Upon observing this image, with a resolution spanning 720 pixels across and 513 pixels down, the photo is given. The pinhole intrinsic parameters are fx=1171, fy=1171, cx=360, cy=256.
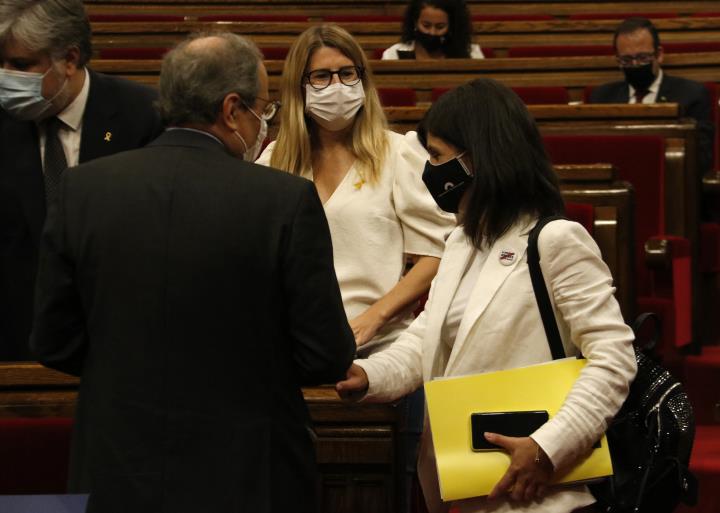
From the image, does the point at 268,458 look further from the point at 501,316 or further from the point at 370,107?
the point at 370,107

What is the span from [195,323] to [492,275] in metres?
0.28

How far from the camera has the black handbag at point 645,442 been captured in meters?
0.98

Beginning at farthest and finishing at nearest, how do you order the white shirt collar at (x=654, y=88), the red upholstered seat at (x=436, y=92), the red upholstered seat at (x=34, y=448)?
1. the white shirt collar at (x=654, y=88)
2. the red upholstered seat at (x=436, y=92)
3. the red upholstered seat at (x=34, y=448)

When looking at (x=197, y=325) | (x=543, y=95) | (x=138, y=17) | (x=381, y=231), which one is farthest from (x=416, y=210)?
(x=138, y=17)

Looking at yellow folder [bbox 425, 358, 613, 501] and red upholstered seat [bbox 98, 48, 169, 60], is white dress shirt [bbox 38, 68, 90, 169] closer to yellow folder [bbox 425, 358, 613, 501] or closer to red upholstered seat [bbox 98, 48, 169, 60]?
yellow folder [bbox 425, 358, 613, 501]

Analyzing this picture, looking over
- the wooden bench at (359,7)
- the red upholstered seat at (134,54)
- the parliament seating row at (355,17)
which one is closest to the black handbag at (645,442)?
the red upholstered seat at (134,54)

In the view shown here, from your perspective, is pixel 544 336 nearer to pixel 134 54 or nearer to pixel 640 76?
pixel 640 76

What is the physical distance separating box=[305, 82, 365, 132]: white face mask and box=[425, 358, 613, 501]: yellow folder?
0.54 m

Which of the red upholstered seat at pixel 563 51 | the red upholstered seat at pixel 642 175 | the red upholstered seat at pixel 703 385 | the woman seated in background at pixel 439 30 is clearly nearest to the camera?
the red upholstered seat at pixel 703 385

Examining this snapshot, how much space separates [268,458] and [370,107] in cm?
67

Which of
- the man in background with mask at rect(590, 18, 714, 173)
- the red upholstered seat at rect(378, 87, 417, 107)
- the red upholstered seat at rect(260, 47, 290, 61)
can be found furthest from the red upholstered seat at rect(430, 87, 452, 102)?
the red upholstered seat at rect(260, 47, 290, 61)

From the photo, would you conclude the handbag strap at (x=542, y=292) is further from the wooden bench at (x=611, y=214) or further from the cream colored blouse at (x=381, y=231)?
the wooden bench at (x=611, y=214)

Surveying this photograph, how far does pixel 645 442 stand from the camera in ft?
3.26

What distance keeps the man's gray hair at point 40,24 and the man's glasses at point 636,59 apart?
1658 millimetres
